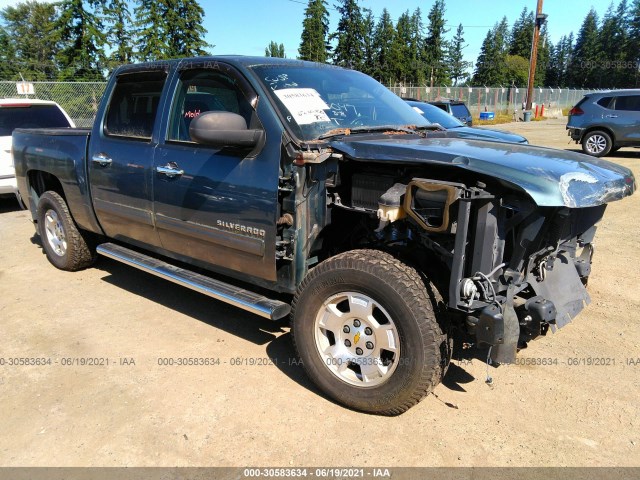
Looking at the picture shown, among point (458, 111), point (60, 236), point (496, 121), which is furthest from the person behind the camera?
point (496, 121)

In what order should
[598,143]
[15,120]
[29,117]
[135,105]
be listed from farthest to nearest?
[598,143]
[29,117]
[15,120]
[135,105]

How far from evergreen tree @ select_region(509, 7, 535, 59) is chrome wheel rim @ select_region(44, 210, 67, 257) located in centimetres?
11221

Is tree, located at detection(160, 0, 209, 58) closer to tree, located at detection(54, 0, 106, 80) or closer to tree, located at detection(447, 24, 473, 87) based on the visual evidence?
tree, located at detection(54, 0, 106, 80)

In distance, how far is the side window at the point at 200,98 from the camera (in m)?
3.47

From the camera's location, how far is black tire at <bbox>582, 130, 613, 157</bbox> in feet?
45.2

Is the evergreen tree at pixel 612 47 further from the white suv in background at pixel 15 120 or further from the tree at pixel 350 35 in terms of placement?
the white suv in background at pixel 15 120

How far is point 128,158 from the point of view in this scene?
407cm

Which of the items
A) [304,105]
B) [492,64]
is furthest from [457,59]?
[304,105]

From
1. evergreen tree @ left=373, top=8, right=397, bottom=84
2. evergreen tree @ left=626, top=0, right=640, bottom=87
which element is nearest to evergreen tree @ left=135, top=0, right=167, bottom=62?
evergreen tree @ left=373, top=8, right=397, bottom=84

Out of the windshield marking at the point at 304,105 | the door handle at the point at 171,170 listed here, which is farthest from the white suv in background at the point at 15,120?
the windshield marking at the point at 304,105

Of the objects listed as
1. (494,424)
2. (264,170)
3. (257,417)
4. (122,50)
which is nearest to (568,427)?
(494,424)

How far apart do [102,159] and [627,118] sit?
13871mm

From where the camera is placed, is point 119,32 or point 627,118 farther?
point 119,32

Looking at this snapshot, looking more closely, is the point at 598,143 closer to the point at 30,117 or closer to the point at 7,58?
the point at 30,117
